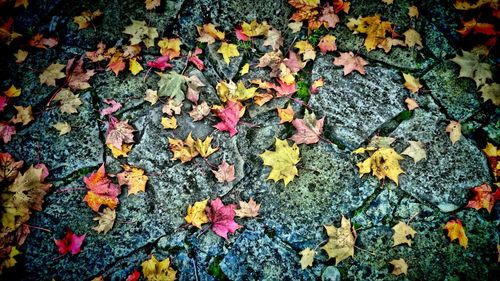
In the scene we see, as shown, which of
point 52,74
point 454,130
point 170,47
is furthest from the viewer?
point 170,47

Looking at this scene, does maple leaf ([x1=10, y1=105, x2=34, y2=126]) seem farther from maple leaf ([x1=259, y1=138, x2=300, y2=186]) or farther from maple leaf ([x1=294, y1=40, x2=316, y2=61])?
maple leaf ([x1=294, y1=40, x2=316, y2=61])

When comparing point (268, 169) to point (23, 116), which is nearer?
point (268, 169)

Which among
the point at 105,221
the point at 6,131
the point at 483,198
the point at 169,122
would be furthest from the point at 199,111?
the point at 483,198

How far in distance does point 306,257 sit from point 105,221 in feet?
5.03

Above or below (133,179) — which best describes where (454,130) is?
above

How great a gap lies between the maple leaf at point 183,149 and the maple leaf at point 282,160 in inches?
22.8

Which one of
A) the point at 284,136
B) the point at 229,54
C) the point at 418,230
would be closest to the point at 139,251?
the point at 284,136

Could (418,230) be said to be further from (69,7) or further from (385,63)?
(69,7)

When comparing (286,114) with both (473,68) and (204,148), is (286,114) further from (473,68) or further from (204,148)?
(473,68)

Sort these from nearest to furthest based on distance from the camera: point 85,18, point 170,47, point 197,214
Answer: point 197,214 < point 170,47 < point 85,18

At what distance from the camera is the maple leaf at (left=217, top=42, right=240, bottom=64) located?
9.75 feet

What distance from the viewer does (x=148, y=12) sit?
3.20 m

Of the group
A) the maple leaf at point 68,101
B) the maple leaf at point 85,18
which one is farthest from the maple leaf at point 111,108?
the maple leaf at point 85,18

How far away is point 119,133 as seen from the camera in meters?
2.66
